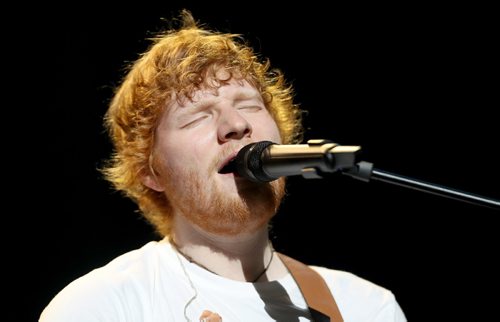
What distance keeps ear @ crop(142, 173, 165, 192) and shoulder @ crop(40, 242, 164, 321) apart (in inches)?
10.5

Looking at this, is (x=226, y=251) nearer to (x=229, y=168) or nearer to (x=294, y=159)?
(x=229, y=168)

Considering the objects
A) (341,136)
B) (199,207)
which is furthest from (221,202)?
(341,136)

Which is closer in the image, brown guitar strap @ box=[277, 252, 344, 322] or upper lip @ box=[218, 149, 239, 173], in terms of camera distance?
upper lip @ box=[218, 149, 239, 173]

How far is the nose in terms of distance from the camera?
1.69 m

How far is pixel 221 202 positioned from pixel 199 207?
85 mm

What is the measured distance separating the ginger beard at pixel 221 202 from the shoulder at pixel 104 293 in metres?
0.22

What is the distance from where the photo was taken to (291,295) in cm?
185

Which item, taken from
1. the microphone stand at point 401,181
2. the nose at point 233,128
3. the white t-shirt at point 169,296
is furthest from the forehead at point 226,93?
the microphone stand at point 401,181

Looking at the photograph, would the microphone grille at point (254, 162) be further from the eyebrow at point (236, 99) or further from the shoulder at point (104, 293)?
the shoulder at point (104, 293)

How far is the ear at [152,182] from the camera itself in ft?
6.45

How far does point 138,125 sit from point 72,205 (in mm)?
503

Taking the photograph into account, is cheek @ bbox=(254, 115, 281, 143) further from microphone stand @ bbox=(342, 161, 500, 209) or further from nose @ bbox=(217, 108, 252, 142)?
microphone stand @ bbox=(342, 161, 500, 209)

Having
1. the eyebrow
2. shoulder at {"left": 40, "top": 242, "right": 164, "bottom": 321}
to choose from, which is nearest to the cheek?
the eyebrow

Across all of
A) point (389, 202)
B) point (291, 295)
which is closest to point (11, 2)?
point (291, 295)
